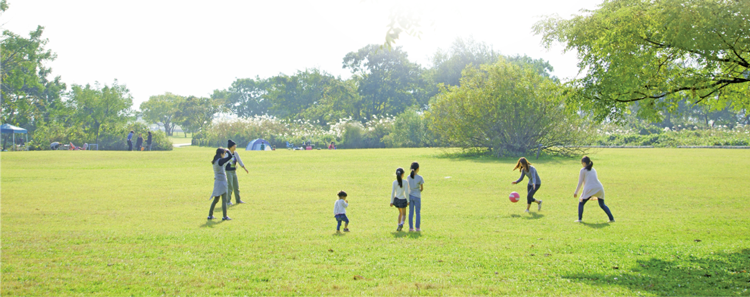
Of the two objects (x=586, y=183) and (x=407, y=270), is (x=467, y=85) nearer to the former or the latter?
(x=586, y=183)

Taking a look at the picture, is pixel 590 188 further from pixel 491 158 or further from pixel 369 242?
pixel 491 158

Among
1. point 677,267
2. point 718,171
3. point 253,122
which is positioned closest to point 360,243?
point 677,267

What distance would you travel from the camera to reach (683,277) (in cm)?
711

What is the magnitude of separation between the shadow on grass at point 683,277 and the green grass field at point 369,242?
0.09 feet

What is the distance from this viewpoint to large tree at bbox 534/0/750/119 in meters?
8.46

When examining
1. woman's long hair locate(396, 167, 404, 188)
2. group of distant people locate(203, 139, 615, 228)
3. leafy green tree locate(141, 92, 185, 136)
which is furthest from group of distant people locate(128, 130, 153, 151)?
leafy green tree locate(141, 92, 185, 136)

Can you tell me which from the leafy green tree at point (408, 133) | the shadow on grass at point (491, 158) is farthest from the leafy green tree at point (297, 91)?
the shadow on grass at point (491, 158)

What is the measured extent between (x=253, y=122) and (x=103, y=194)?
41.9 metres

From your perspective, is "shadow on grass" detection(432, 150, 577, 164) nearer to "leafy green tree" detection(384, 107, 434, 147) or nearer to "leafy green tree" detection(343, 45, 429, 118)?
"leafy green tree" detection(384, 107, 434, 147)

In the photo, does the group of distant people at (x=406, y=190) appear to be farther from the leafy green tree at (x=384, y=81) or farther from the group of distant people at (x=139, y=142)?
the leafy green tree at (x=384, y=81)

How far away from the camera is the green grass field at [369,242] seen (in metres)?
6.62

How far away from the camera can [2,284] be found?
645cm

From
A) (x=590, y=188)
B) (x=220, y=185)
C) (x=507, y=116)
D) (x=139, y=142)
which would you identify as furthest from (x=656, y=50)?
(x=139, y=142)

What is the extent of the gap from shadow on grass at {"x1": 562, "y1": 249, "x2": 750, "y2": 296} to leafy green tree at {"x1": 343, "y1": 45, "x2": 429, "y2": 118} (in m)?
76.6
